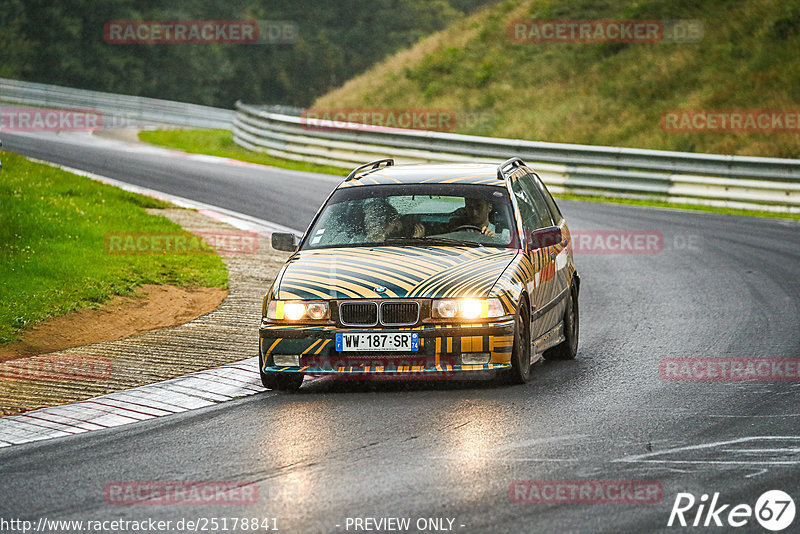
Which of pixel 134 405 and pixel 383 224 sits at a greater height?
pixel 383 224

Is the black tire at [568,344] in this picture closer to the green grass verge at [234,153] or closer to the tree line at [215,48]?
the green grass verge at [234,153]

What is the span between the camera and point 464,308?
8664mm

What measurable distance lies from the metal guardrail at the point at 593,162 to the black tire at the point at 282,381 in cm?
1551

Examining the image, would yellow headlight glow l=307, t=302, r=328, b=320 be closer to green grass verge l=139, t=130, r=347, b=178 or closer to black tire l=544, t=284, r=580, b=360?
black tire l=544, t=284, r=580, b=360

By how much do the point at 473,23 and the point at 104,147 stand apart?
2072 centimetres

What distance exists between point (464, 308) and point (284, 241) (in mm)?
1945

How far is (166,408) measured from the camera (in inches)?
336

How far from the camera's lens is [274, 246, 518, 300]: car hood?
8711 mm

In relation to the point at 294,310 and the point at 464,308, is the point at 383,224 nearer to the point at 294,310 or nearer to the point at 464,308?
the point at 294,310

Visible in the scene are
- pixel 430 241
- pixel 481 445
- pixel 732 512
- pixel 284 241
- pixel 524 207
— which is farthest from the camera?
pixel 524 207

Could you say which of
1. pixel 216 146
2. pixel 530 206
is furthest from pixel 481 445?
pixel 216 146

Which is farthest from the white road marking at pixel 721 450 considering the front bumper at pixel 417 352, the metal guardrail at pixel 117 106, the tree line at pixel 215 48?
the tree line at pixel 215 48

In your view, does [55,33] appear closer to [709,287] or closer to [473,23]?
[473,23]

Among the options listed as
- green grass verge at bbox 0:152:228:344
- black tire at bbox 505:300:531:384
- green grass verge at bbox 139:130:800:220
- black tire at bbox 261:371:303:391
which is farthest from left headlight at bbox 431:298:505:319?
green grass verge at bbox 139:130:800:220
